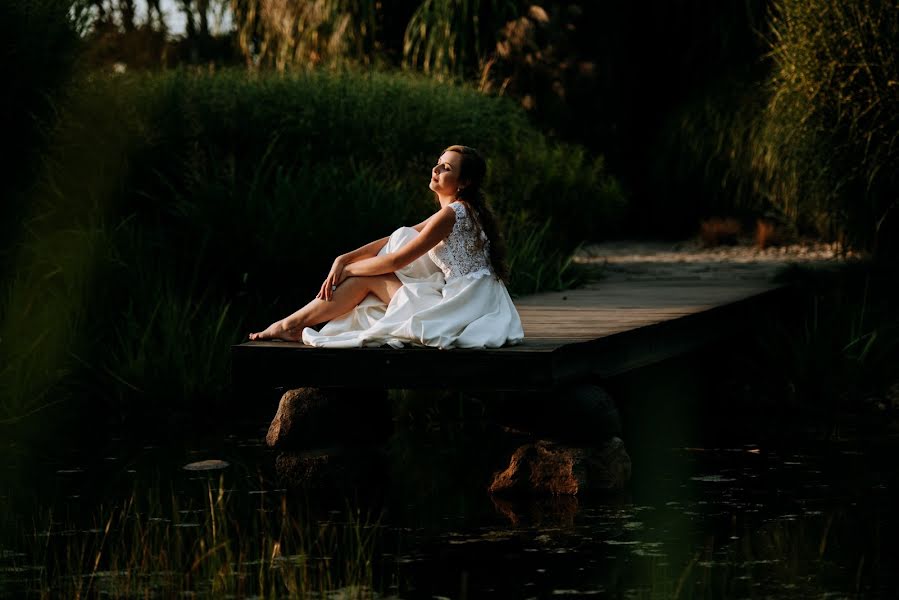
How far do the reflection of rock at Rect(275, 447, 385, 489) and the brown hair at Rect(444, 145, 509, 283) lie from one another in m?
1.07

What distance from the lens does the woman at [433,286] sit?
239 inches

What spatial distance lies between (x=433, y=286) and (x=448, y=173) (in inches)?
19.3

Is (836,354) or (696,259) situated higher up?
(696,259)

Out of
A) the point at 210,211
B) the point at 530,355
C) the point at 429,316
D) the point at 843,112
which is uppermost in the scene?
the point at 843,112

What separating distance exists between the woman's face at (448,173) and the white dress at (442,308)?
0.29 ft

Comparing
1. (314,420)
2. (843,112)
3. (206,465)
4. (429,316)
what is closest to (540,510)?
(429,316)

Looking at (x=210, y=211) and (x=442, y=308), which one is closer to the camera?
(x=442, y=308)

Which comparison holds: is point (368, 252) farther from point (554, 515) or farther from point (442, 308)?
point (554, 515)

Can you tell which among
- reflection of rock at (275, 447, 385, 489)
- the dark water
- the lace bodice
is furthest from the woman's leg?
the dark water

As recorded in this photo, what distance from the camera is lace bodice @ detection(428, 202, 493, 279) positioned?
6.23 m

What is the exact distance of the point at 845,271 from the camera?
9.87 meters

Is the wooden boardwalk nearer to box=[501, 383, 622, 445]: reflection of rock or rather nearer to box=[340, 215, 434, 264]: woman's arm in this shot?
box=[501, 383, 622, 445]: reflection of rock

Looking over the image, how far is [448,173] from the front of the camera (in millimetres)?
6254

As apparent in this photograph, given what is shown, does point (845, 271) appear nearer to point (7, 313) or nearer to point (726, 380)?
point (726, 380)
